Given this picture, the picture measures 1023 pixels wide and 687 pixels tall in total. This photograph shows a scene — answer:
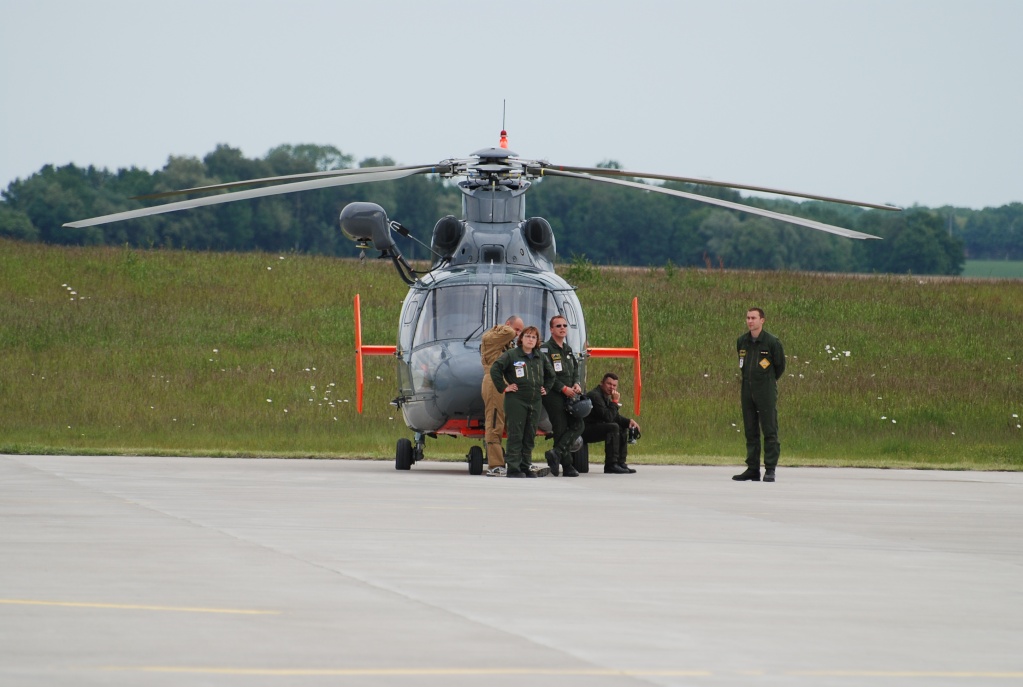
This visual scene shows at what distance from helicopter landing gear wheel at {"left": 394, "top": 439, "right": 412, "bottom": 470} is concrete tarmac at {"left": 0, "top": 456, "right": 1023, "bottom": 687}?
4.75 metres

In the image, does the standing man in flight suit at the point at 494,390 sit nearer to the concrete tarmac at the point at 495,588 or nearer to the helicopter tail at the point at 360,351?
the helicopter tail at the point at 360,351

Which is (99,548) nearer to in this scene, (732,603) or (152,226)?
(732,603)

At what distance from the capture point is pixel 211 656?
233 inches

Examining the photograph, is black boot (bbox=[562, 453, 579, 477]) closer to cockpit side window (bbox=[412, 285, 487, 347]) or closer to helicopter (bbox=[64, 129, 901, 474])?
helicopter (bbox=[64, 129, 901, 474])

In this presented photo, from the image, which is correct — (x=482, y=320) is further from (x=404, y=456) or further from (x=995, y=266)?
(x=995, y=266)

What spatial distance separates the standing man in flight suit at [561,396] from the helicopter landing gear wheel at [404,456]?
2.06 metres

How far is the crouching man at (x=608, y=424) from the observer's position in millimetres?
18984

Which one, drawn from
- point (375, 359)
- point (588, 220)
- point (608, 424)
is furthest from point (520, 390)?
point (588, 220)

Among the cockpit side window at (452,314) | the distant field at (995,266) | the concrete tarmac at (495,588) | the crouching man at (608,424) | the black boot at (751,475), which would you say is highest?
the distant field at (995,266)

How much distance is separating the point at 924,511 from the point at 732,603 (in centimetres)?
632

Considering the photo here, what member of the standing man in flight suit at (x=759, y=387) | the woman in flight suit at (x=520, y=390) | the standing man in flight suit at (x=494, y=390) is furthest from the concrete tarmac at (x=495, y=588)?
the standing man in flight suit at (x=759, y=387)

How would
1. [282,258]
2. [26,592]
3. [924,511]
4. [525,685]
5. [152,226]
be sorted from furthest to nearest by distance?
[152,226], [282,258], [924,511], [26,592], [525,685]

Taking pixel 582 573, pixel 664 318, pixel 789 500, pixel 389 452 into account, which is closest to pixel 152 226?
pixel 664 318

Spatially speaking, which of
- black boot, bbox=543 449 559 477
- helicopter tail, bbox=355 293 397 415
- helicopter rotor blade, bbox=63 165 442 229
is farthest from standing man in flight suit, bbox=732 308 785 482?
helicopter tail, bbox=355 293 397 415
